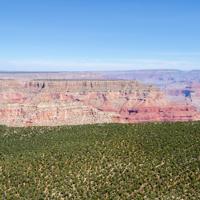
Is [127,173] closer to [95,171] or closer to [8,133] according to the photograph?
[95,171]

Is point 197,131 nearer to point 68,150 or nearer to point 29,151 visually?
point 68,150

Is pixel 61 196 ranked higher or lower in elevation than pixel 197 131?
lower

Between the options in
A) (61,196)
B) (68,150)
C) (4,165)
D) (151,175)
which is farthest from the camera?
(68,150)

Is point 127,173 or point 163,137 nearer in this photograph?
point 127,173

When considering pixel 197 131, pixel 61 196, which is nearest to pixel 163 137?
pixel 197 131

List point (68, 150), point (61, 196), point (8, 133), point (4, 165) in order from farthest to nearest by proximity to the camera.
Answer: point (8, 133) < point (68, 150) < point (4, 165) < point (61, 196)

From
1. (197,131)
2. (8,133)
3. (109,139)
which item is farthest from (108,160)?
(8,133)
